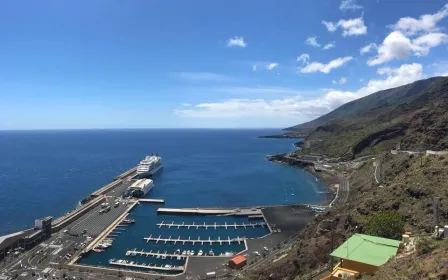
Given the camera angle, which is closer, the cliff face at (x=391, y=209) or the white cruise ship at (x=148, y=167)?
the cliff face at (x=391, y=209)

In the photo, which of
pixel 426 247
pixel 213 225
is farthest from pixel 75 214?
pixel 426 247

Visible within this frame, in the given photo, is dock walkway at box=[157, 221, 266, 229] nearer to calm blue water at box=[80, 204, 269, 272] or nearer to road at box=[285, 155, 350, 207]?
calm blue water at box=[80, 204, 269, 272]

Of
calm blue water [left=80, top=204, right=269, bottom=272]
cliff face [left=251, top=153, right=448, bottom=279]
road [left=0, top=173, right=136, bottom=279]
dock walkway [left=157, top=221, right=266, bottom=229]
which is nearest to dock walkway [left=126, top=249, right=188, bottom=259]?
calm blue water [left=80, top=204, right=269, bottom=272]

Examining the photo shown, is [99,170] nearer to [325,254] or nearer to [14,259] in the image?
[14,259]

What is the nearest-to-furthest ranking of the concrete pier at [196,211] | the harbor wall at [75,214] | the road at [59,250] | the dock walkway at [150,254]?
the road at [59,250] < the dock walkway at [150,254] < the harbor wall at [75,214] < the concrete pier at [196,211]

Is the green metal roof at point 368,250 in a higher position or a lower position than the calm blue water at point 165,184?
higher

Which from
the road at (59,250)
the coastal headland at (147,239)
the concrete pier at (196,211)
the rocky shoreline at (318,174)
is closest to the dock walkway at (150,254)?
the coastal headland at (147,239)

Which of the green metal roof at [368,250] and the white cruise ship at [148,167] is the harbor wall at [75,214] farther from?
the green metal roof at [368,250]
